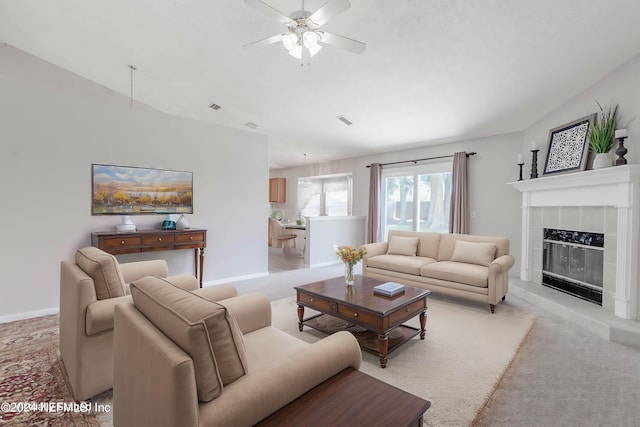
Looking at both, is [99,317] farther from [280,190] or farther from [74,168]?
[280,190]

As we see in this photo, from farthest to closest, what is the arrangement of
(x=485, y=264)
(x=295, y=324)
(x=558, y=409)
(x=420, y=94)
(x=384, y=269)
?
1. (x=384, y=269)
2. (x=420, y=94)
3. (x=485, y=264)
4. (x=295, y=324)
5. (x=558, y=409)

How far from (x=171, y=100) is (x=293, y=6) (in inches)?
132

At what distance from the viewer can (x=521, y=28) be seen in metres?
2.94

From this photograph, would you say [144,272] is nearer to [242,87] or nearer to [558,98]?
[242,87]

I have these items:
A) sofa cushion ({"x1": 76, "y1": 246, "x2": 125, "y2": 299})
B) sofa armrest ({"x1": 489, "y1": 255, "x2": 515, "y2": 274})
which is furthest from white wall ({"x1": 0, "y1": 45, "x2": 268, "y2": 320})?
sofa armrest ({"x1": 489, "y1": 255, "x2": 515, "y2": 274})

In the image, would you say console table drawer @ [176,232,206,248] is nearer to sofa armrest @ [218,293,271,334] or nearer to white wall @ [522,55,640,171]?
sofa armrest @ [218,293,271,334]

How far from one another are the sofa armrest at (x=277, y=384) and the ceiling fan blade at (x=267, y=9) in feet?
7.70

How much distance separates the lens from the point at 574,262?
3.93 m

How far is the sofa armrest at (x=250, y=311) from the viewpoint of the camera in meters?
1.96

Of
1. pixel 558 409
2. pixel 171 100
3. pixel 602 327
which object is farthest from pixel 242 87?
pixel 602 327

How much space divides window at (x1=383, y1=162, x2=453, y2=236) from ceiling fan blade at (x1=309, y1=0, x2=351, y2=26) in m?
4.54

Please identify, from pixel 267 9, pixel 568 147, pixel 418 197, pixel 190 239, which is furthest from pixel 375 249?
pixel 267 9

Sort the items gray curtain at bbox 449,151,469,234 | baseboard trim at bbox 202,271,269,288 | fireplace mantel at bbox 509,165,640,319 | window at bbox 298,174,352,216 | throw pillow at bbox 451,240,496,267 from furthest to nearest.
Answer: window at bbox 298,174,352,216
gray curtain at bbox 449,151,469,234
baseboard trim at bbox 202,271,269,288
throw pillow at bbox 451,240,496,267
fireplace mantel at bbox 509,165,640,319

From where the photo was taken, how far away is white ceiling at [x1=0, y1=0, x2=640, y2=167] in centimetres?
291
